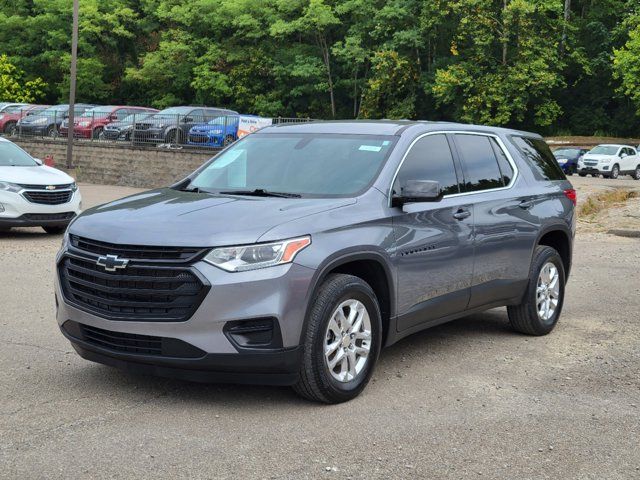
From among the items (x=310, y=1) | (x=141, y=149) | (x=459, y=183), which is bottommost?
(x=141, y=149)

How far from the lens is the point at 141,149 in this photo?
33031 millimetres

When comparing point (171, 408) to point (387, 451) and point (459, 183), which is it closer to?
point (387, 451)

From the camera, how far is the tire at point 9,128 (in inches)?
1560

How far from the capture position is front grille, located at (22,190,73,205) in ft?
48.0

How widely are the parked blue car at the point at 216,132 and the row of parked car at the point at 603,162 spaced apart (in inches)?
657

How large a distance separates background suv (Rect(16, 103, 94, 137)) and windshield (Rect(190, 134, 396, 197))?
3251cm

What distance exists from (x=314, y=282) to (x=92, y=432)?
1.48m

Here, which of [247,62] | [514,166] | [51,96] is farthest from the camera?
[51,96]

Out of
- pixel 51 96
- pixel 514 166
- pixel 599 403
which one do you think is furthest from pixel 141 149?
pixel 51 96

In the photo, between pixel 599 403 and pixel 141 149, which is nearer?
pixel 599 403

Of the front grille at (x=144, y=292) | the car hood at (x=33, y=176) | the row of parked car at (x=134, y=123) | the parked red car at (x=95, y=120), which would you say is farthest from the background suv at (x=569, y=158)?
the front grille at (x=144, y=292)

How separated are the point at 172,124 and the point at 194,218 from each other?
2779 centimetres

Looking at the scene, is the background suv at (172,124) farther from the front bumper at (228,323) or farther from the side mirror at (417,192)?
the front bumper at (228,323)

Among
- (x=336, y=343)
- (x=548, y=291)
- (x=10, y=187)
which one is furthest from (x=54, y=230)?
(x=336, y=343)
